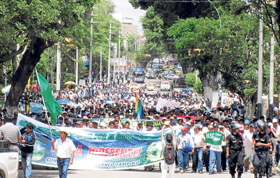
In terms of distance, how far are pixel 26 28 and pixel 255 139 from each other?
25.6 feet

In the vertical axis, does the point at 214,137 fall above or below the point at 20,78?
below

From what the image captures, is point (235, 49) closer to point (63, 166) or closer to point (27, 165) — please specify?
point (27, 165)

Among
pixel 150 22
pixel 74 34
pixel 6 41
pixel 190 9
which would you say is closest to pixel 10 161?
pixel 6 41

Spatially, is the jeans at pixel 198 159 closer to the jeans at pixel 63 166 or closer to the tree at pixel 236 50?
the jeans at pixel 63 166

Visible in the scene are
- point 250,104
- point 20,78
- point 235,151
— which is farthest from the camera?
point 250,104

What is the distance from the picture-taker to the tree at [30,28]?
566 inches

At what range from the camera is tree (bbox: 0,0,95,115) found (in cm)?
1438

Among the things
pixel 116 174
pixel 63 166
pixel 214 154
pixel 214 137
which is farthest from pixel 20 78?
pixel 63 166

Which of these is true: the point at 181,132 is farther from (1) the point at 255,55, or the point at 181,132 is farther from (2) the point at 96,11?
(2) the point at 96,11

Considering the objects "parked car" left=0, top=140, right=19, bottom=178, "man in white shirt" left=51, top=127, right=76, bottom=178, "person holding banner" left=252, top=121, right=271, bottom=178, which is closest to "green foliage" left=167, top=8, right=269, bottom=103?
"person holding banner" left=252, top=121, right=271, bottom=178

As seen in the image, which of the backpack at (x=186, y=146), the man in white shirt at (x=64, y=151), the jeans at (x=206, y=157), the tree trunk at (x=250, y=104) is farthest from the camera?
the tree trunk at (x=250, y=104)

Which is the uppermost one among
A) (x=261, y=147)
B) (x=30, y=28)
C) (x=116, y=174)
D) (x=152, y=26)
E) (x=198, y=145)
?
(x=152, y=26)

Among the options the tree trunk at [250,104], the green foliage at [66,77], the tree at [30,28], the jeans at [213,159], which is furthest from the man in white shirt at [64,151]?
the green foliage at [66,77]

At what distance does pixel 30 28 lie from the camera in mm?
15648
